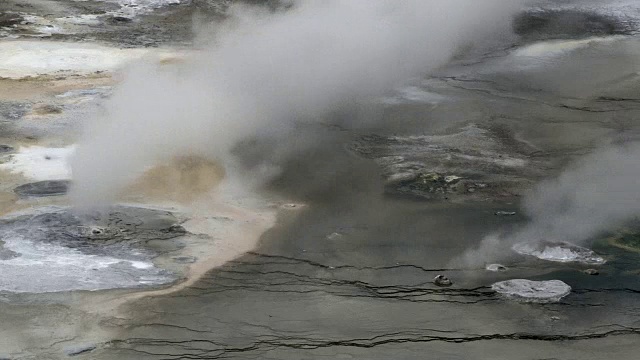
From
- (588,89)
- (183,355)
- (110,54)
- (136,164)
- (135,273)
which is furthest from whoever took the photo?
(110,54)

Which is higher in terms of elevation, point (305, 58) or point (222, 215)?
point (305, 58)

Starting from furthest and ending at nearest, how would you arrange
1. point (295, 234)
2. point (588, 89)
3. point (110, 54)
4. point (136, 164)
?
point (110, 54)
point (588, 89)
point (136, 164)
point (295, 234)

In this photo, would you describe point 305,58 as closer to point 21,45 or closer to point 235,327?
point 21,45

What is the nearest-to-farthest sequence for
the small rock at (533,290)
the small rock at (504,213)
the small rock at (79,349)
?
the small rock at (79,349) < the small rock at (533,290) < the small rock at (504,213)

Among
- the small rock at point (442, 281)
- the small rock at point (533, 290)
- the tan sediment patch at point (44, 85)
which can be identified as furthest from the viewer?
the tan sediment patch at point (44, 85)

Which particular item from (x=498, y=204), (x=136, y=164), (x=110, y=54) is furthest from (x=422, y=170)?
(x=110, y=54)

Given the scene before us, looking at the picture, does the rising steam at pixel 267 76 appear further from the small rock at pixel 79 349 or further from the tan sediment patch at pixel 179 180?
the small rock at pixel 79 349

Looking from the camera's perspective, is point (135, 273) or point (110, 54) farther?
point (110, 54)

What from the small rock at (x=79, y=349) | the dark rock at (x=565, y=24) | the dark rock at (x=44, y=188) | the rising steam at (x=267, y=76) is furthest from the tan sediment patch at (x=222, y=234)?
the dark rock at (x=565, y=24)
